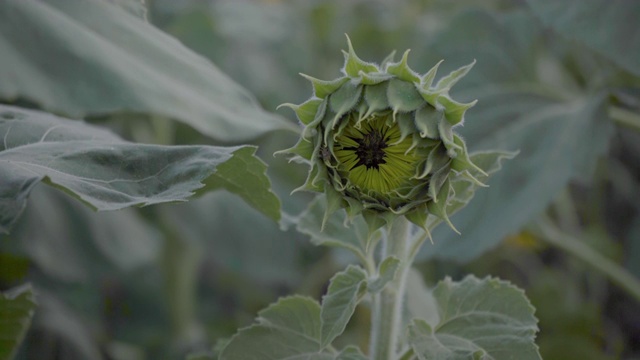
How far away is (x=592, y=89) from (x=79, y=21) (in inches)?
32.5

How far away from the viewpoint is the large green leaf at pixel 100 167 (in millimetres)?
623

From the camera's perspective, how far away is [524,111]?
4.57 ft

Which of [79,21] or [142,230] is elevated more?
[142,230]

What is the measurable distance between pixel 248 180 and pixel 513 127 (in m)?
0.73

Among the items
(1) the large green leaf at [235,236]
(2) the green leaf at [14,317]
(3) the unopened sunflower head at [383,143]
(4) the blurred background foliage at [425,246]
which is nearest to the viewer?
(3) the unopened sunflower head at [383,143]

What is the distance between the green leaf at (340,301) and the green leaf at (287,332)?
0.20ft

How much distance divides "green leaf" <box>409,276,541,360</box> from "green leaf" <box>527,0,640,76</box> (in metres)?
0.48

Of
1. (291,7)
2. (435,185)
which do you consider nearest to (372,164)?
(435,185)

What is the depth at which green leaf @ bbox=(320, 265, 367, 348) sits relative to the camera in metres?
0.64

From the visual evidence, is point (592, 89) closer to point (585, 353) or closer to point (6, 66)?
point (585, 353)

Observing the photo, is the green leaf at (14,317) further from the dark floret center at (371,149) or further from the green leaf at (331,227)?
the dark floret center at (371,149)

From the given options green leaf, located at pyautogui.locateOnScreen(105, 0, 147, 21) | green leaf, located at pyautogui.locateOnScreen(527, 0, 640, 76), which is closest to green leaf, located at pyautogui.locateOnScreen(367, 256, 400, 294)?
green leaf, located at pyautogui.locateOnScreen(105, 0, 147, 21)

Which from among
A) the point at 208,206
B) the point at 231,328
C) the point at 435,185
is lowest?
the point at 435,185

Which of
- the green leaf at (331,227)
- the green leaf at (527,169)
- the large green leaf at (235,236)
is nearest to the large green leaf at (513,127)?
the green leaf at (527,169)
